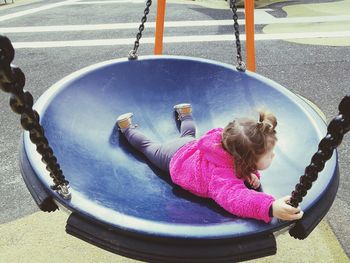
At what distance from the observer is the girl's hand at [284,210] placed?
1.07 m

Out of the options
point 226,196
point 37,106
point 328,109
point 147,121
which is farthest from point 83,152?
point 328,109

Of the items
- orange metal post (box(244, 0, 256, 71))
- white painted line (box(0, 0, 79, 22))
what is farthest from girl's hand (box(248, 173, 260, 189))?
white painted line (box(0, 0, 79, 22))

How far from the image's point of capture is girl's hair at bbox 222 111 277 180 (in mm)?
1201

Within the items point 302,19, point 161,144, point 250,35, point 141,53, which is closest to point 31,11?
point 141,53

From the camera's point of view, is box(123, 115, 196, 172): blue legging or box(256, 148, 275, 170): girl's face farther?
box(123, 115, 196, 172): blue legging

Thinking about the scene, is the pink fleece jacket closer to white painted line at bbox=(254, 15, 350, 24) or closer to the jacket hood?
the jacket hood

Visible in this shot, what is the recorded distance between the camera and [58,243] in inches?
68.6

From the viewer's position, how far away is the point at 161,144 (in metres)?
1.64

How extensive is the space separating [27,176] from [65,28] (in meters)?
4.44

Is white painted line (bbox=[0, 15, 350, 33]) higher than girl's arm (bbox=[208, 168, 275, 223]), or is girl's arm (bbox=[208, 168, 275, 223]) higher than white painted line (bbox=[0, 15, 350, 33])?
girl's arm (bbox=[208, 168, 275, 223])

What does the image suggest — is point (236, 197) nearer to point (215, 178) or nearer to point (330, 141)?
point (215, 178)

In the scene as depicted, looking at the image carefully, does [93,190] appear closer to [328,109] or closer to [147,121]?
[147,121]

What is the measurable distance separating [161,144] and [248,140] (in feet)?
1.69

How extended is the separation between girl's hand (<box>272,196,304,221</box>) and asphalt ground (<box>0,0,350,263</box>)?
2.06 ft
